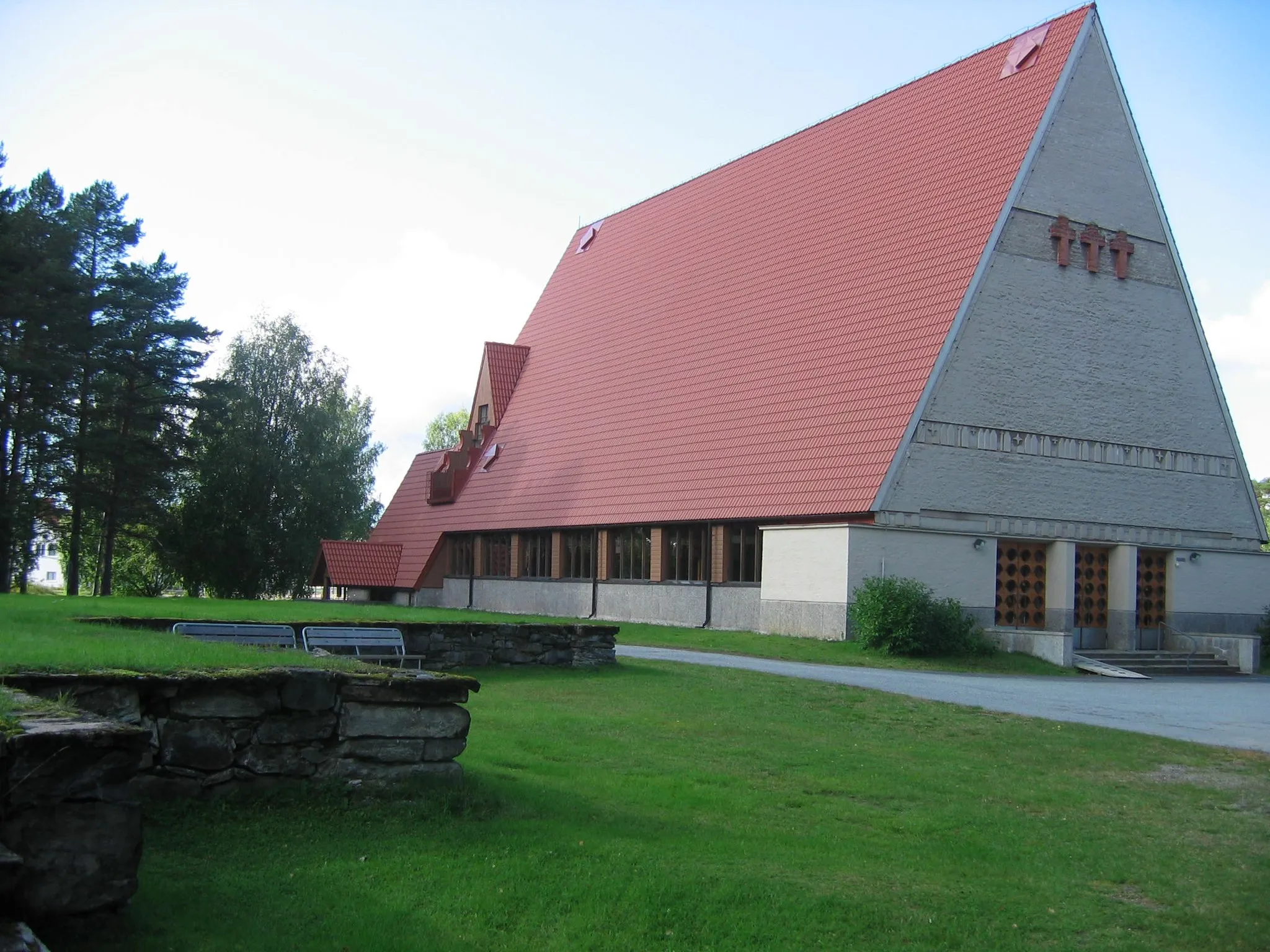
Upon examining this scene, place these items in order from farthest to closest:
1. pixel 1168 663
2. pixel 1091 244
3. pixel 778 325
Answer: pixel 778 325 < pixel 1091 244 < pixel 1168 663

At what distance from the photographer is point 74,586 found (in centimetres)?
5556

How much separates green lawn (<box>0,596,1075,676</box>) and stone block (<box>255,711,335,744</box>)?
575mm

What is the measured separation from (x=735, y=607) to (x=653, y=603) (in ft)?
12.7

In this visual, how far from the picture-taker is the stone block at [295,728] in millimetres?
8344

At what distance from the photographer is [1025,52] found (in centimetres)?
3416

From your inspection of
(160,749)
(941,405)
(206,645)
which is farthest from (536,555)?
(160,749)

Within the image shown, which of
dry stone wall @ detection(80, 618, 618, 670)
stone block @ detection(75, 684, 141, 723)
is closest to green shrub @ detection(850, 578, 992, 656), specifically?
dry stone wall @ detection(80, 618, 618, 670)

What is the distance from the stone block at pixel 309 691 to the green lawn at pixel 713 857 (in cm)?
62

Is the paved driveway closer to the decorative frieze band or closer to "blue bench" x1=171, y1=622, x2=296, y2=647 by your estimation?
the decorative frieze band

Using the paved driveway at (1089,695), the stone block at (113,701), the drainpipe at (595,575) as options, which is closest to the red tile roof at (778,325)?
the drainpipe at (595,575)

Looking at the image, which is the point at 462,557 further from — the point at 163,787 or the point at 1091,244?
the point at 163,787

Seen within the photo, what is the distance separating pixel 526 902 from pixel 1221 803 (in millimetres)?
7498

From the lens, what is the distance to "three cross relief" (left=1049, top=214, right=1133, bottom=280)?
108ft

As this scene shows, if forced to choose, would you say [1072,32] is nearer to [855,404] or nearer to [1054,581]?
[855,404]
